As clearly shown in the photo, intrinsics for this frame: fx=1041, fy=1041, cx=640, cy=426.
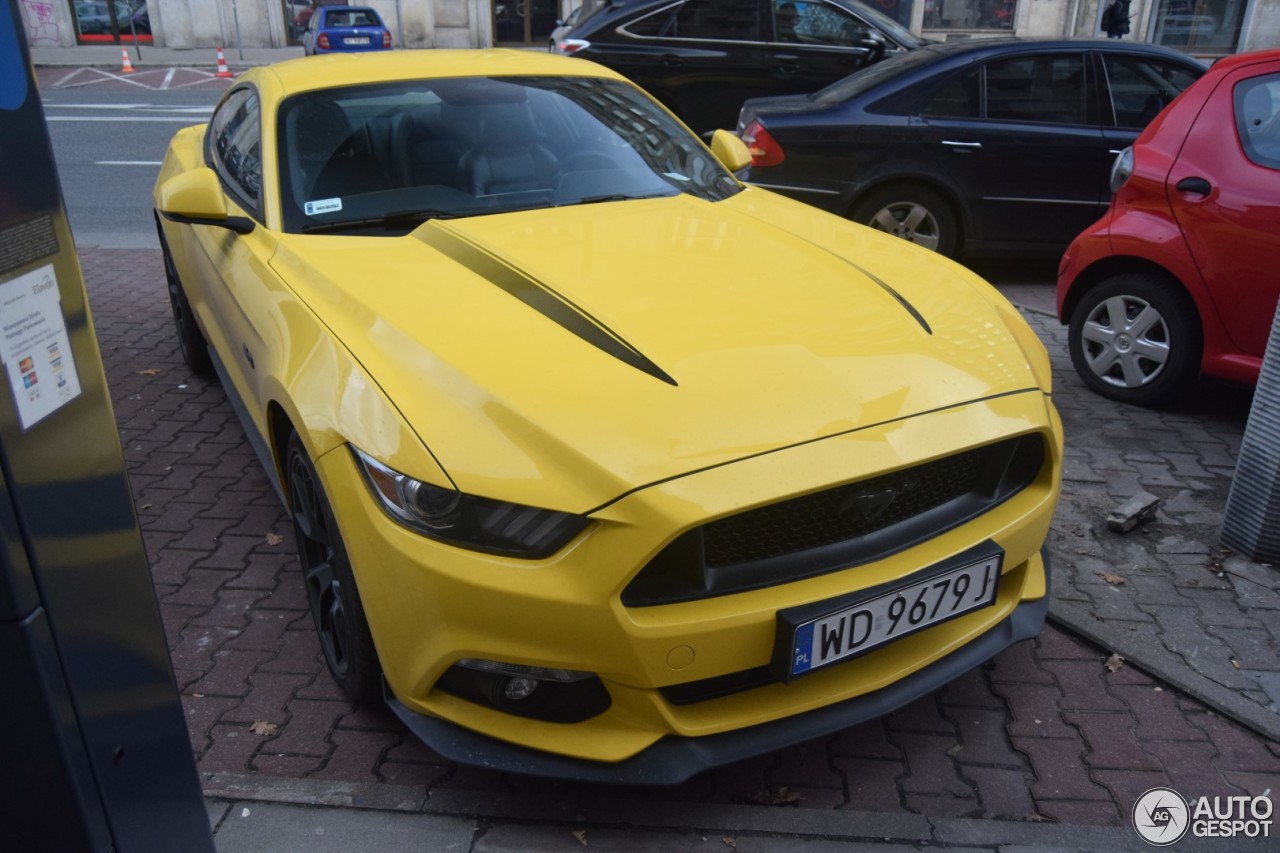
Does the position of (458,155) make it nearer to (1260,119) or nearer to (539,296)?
(539,296)

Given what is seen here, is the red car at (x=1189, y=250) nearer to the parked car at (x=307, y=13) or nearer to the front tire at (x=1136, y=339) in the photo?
the front tire at (x=1136, y=339)

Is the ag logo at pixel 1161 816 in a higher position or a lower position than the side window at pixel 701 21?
lower

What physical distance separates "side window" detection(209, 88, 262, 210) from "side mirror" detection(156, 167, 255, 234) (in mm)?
178

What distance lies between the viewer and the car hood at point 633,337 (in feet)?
7.06

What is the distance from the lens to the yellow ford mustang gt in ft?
6.91

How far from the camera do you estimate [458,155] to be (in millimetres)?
3551

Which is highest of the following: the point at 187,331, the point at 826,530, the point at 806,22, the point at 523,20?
the point at 806,22

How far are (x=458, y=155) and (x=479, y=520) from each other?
6.00 ft

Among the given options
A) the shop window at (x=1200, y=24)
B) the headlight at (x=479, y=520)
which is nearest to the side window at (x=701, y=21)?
the headlight at (x=479, y=520)

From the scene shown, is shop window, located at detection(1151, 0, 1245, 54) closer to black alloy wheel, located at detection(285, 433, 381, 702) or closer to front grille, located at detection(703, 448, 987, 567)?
front grille, located at detection(703, 448, 987, 567)

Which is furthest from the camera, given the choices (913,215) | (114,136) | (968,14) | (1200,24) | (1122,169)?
(968,14)

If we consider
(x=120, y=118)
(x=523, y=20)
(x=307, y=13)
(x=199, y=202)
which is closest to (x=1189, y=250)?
(x=199, y=202)

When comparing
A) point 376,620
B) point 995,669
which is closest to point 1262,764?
point 995,669

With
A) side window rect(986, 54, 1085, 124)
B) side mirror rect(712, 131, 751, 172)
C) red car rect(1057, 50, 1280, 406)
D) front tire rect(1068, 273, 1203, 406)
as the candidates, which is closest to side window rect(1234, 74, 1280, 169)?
red car rect(1057, 50, 1280, 406)
